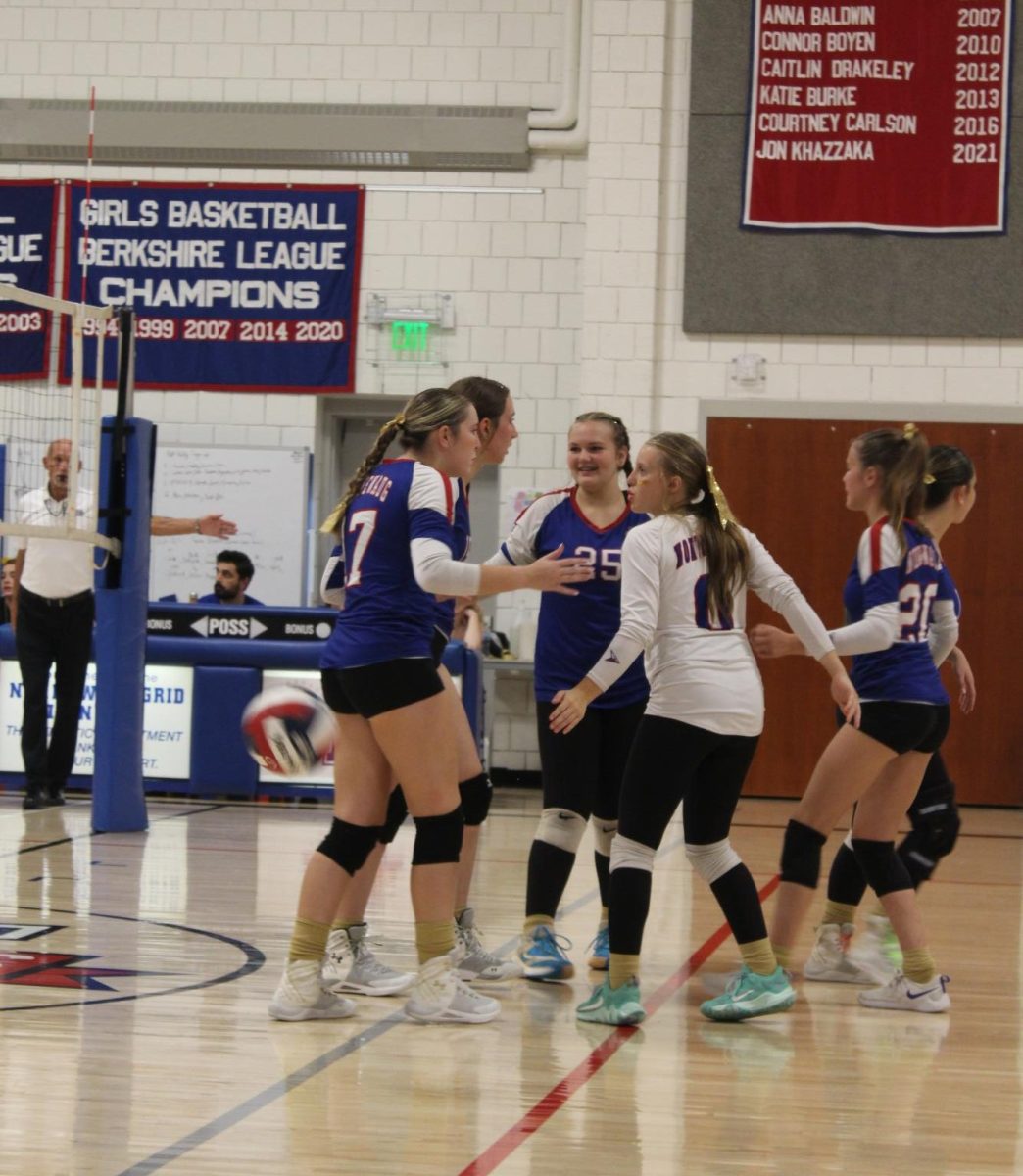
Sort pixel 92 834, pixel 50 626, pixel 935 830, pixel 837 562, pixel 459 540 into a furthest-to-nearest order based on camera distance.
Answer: pixel 837 562 < pixel 50 626 < pixel 92 834 < pixel 935 830 < pixel 459 540

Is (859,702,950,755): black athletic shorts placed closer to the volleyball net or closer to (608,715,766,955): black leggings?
(608,715,766,955): black leggings

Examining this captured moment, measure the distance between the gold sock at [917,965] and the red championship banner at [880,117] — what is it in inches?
308

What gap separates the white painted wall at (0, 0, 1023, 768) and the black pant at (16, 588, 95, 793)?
346 centimetres

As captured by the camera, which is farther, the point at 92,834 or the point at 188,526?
the point at 188,526

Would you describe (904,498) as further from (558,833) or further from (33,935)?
(33,935)

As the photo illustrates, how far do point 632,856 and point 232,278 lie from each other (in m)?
9.01

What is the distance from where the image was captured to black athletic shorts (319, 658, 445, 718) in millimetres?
4191

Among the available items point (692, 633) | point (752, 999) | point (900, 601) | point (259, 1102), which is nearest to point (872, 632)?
point (900, 601)

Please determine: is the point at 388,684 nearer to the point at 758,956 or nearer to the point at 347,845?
the point at 347,845

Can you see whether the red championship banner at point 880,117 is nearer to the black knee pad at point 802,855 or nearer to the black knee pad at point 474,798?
the black knee pad at point 802,855

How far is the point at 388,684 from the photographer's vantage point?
165 inches

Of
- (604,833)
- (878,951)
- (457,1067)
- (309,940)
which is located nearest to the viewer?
(457,1067)

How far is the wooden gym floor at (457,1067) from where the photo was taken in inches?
129

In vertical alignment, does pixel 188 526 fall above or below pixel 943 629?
above
